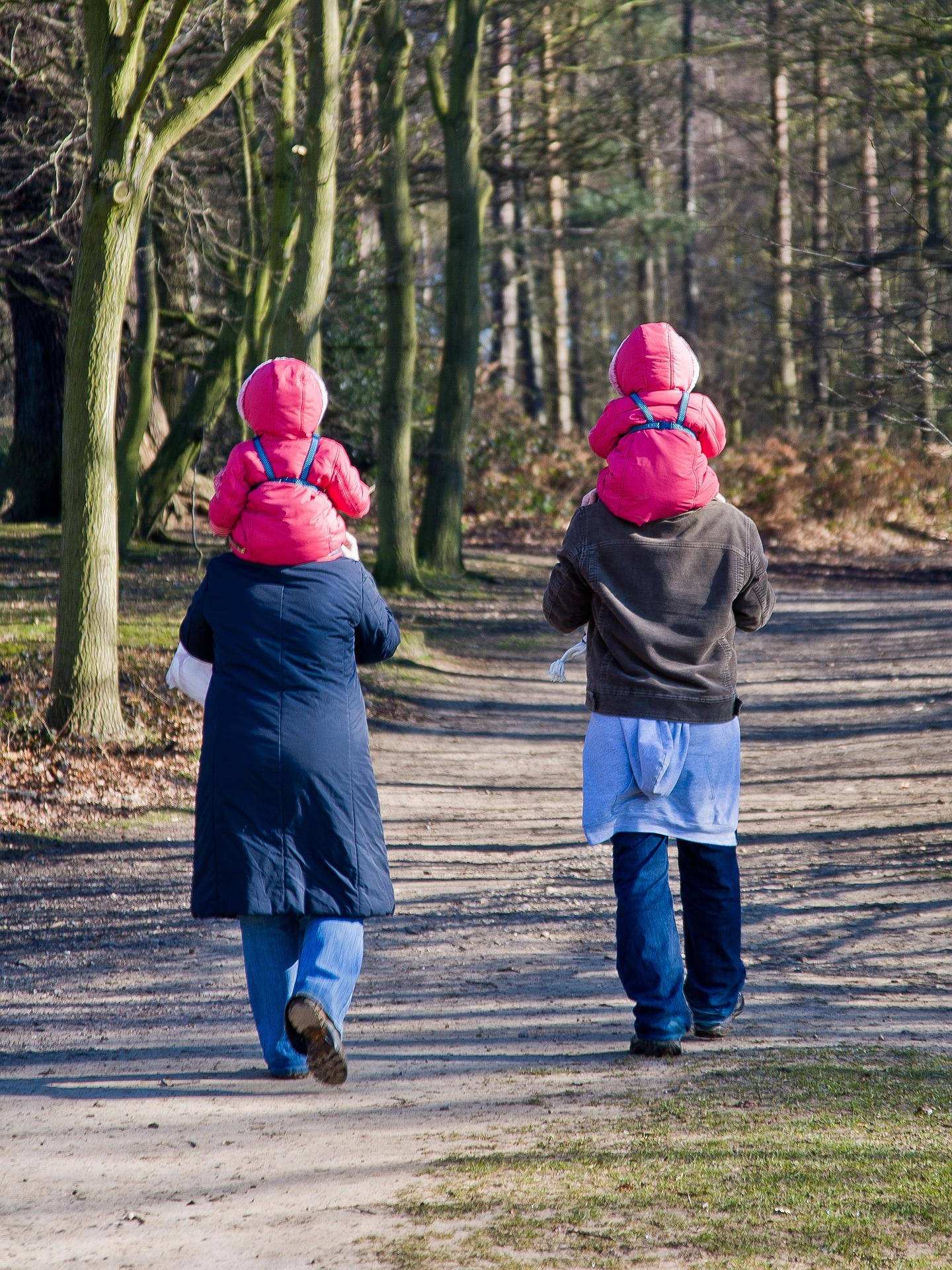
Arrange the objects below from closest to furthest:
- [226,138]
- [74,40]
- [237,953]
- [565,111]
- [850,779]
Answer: [237,953] < [850,779] < [74,40] < [226,138] < [565,111]

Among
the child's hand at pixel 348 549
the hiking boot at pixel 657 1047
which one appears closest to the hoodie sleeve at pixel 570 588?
the child's hand at pixel 348 549

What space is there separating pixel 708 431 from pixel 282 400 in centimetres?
130

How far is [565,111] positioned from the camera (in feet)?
65.2

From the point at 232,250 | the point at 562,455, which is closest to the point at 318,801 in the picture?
the point at 232,250

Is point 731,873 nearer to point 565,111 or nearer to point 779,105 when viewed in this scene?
point 565,111

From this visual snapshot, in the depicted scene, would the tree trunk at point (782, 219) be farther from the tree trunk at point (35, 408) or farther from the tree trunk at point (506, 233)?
the tree trunk at point (35, 408)

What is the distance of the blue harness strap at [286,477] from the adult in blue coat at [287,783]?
246 millimetres

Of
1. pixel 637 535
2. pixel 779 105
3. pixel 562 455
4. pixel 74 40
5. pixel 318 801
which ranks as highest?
pixel 779 105

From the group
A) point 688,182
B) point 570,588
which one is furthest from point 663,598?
point 688,182

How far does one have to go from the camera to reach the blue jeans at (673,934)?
405cm

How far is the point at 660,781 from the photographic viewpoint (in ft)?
13.3

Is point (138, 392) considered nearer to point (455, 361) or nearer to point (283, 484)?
point (455, 361)

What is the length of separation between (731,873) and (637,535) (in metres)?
1.10

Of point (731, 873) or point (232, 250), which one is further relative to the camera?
point (232, 250)
